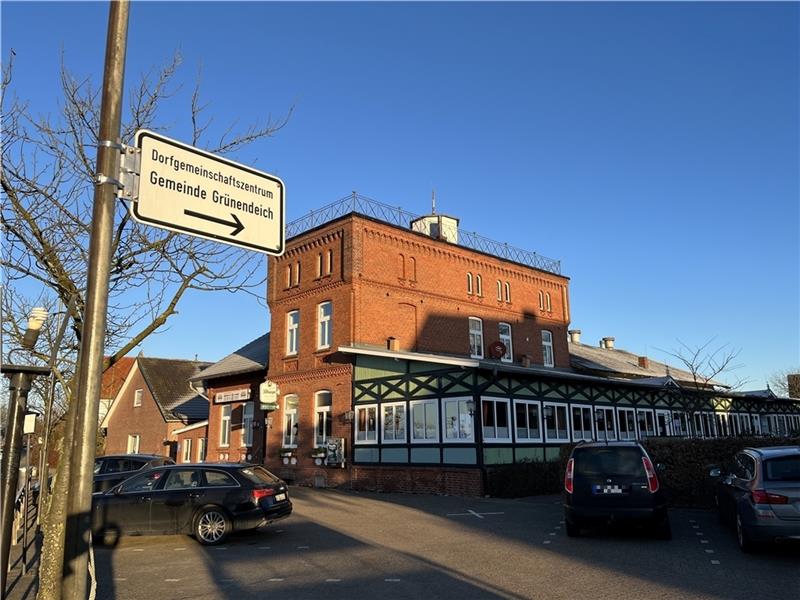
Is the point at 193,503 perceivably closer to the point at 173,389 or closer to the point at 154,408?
the point at 154,408

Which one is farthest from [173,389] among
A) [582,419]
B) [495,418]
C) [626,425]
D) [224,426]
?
[626,425]

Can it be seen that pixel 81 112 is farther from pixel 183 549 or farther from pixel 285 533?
pixel 285 533

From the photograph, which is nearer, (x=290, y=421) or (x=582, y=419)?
(x=582, y=419)

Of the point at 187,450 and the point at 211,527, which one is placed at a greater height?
the point at 187,450

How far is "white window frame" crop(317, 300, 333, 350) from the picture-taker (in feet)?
88.0

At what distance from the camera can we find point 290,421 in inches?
1109

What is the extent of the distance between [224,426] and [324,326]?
935 cm

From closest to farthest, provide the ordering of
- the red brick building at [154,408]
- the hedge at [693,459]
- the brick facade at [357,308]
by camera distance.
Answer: the hedge at [693,459] < the brick facade at [357,308] < the red brick building at [154,408]

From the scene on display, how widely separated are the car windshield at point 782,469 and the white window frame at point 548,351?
2554 centimetres

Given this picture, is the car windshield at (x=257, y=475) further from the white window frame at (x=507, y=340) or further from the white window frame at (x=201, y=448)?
the white window frame at (x=201, y=448)

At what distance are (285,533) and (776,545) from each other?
8.92 meters

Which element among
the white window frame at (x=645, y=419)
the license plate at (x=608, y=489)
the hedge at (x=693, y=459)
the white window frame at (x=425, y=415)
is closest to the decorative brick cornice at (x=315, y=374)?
the white window frame at (x=425, y=415)

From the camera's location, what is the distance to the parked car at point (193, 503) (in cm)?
1209

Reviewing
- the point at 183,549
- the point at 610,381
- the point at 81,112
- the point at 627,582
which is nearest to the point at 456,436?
the point at 610,381
